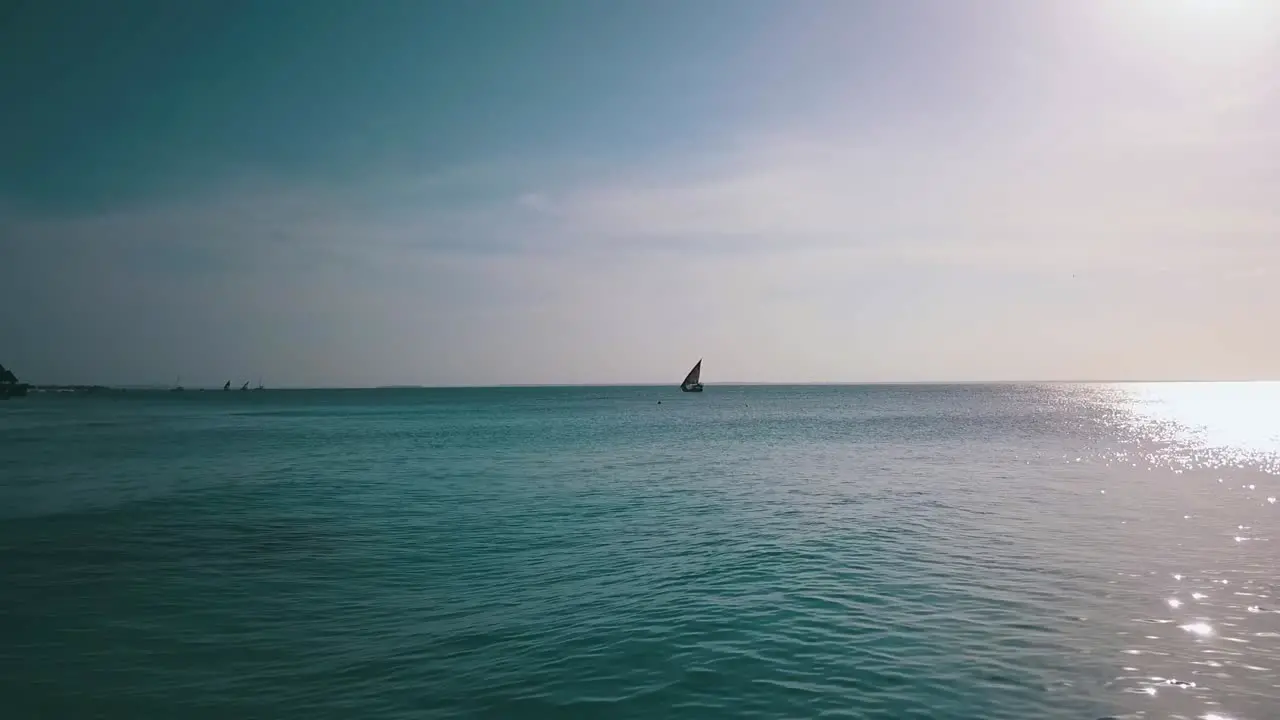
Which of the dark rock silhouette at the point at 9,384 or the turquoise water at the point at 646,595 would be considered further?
the dark rock silhouette at the point at 9,384

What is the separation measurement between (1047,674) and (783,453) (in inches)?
1626

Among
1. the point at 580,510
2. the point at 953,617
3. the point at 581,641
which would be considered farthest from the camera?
the point at 580,510

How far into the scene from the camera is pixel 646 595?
17.7 m

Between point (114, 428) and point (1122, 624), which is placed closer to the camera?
point (1122, 624)

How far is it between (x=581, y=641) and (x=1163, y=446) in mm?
63203

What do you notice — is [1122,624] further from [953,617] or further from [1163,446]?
[1163,446]

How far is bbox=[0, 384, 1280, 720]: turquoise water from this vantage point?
11984 millimetres

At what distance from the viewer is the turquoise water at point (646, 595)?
1198 cm

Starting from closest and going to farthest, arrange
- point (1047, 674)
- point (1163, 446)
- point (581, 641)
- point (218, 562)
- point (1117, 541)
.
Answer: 1. point (1047, 674)
2. point (581, 641)
3. point (218, 562)
4. point (1117, 541)
5. point (1163, 446)

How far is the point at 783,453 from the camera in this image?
53.5 m

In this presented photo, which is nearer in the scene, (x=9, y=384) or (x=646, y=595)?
(x=646, y=595)

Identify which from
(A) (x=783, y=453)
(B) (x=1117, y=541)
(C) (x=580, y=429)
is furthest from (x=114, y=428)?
(B) (x=1117, y=541)

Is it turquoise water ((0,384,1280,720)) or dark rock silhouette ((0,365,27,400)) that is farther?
dark rock silhouette ((0,365,27,400))

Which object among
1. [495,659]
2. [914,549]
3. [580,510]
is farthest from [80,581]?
[914,549]
